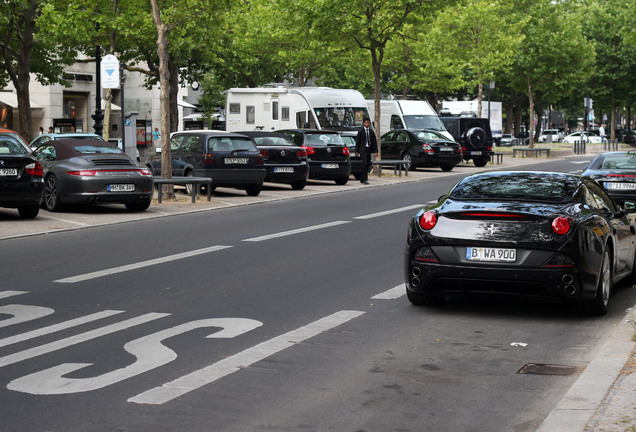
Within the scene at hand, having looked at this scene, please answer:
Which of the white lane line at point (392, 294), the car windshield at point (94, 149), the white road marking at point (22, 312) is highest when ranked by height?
the car windshield at point (94, 149)

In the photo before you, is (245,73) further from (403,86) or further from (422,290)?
(422,290)

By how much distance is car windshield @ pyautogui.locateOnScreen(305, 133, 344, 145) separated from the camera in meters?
30.8

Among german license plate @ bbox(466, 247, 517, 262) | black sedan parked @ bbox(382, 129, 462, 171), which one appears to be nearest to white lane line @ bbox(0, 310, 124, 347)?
german license plate @ bbox(466, 247, 517, 262)

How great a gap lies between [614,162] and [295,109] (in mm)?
19661

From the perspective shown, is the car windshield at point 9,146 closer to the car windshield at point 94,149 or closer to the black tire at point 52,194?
the black tire at point 52,194

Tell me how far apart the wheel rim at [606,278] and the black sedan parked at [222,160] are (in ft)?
51.2

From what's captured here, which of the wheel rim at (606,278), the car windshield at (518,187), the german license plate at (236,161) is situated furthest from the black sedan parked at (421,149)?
the wheel rim at (606,278)

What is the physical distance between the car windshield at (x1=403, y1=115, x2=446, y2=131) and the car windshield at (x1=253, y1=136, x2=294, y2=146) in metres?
16.5

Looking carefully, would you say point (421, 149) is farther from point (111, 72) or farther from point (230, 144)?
point (230, 144)

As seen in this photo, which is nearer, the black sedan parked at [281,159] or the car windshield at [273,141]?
the black sedan parked at [281,159]

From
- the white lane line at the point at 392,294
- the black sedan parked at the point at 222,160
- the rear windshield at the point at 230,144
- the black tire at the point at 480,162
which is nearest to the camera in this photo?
the white lane line at the point at 392,294

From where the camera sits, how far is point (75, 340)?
323 inches

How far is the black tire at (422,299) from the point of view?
389 inches

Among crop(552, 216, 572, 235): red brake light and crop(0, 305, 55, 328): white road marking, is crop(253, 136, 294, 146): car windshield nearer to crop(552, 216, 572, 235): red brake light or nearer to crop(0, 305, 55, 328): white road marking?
crop(0, 305, 55, 328): white road marking
